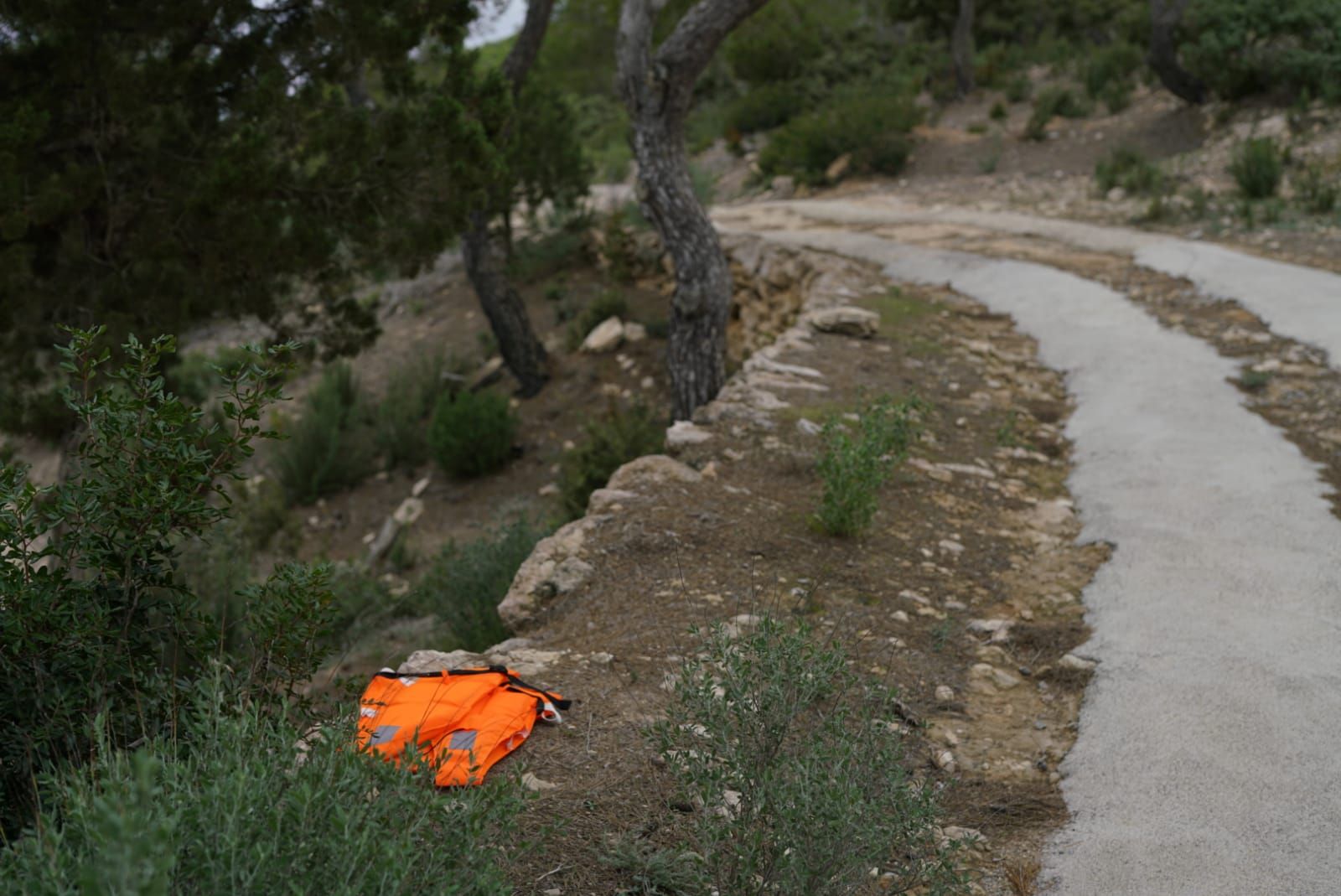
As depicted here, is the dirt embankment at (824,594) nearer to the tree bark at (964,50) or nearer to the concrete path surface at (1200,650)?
the concrete path surface at (1200,650)

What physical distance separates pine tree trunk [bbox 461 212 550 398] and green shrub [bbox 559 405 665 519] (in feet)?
11.6

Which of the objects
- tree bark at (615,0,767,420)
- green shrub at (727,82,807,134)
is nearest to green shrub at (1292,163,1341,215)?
tree bark at (615,0,767,420)

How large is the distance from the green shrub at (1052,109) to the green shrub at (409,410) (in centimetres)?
928

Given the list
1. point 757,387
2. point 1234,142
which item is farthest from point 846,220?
point 757,387

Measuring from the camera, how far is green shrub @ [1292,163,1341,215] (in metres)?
9.39

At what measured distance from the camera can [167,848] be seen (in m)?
1.34

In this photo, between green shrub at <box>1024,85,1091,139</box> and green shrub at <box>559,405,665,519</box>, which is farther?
green shrub at <box>1024,85,1091,139</box>

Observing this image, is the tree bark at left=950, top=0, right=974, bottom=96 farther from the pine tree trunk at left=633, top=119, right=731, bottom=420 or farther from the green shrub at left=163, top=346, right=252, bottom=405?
the pine tree trunk at left=633, top=119, right=731, bottom=420

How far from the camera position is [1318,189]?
31.6ft

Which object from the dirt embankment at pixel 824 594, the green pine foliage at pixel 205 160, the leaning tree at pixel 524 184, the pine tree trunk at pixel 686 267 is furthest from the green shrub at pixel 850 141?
the dirt embankment at pixel 824 594

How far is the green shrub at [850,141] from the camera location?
16.0 metres

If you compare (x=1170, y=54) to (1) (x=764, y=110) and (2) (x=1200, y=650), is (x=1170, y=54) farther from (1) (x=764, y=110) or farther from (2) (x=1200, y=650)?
(2) (x=1200, y=650)

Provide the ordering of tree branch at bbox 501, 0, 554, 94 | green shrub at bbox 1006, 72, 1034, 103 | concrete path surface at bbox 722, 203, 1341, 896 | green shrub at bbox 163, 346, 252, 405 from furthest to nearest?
green shrub at bbox 1006, 72, 1034, 103 < tree branch at bbox 501, 0, 554, 94 < concrete path surface at bbox 722, 203, 1341, 896 < green shrub at bbox 163, 346, 252, 405

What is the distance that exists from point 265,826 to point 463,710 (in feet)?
4.11
